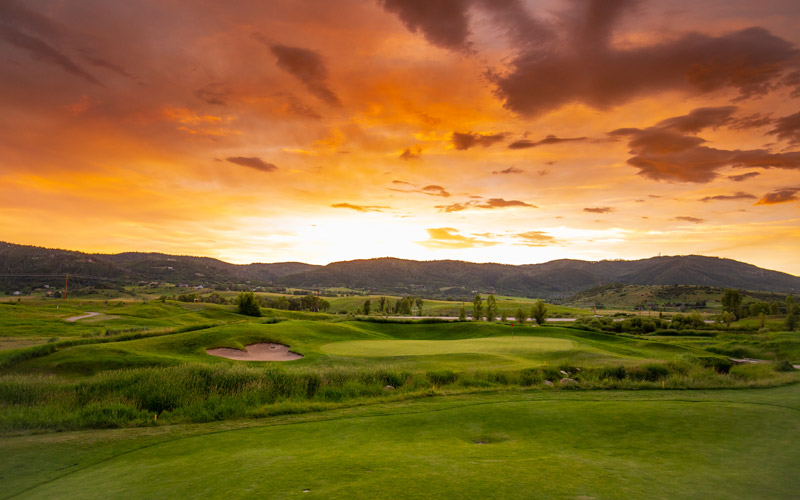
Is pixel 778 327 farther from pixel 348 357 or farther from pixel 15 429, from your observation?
pixel 15 429

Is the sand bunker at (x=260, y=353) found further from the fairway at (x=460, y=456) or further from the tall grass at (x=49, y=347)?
the fairway at (x=460, y=456)

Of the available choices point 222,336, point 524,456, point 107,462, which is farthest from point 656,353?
point 107,462

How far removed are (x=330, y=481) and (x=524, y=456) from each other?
4768mm

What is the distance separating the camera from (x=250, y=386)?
18953 mm

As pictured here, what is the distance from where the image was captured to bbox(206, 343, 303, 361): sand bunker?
3127 centimetres

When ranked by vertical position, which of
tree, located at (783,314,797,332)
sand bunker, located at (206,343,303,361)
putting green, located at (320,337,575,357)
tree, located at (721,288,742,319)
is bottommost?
sand bunker, located at (206,343,303,361)

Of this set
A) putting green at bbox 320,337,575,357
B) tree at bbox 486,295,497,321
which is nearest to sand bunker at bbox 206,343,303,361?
putting green at bbox 320,337,575,357

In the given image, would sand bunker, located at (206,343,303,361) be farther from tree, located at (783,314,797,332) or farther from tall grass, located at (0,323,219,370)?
tree, located at (783,314,797,332)

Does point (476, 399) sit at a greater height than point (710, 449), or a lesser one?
lesser

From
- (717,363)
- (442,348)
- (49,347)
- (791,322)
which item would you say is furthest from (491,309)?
(49,347)

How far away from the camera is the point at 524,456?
9836 millimetres

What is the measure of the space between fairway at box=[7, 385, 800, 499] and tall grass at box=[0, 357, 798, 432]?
2247 millimetres

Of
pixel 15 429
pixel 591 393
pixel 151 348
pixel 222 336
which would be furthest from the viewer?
pixel 222 336

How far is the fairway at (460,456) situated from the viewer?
7.64 metres
